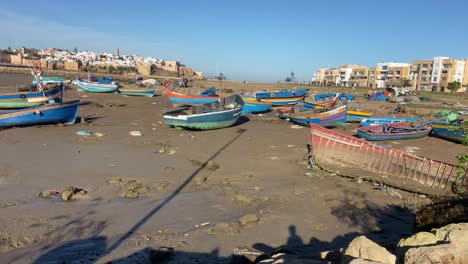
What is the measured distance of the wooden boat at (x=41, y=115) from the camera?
16.2 m

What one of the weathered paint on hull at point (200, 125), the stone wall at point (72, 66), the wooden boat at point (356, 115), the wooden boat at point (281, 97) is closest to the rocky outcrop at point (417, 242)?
the weathered paint on hull at point (200, 125)

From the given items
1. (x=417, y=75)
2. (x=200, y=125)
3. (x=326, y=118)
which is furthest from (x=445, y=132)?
(x=417, y=75)

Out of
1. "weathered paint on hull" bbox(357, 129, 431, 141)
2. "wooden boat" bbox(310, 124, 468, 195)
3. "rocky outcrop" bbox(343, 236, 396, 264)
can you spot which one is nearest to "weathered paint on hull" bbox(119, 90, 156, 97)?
"weathered paint on hull" bbox(357, 129, 431, 141)

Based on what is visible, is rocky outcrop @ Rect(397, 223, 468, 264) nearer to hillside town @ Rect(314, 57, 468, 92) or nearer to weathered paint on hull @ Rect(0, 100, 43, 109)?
weathered paint on hull @ Rect(0, 100, 43, 109)

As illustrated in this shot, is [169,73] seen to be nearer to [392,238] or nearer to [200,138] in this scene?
[200,138]

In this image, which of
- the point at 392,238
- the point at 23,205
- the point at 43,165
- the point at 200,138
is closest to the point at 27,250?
the point at 23,205

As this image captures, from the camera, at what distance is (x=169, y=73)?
323 ft

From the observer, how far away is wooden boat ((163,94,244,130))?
57.9ft

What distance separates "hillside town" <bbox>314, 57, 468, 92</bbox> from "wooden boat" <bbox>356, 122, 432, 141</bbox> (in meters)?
71.5

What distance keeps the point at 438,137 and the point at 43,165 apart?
59.2 ft

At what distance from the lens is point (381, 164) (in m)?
11.8

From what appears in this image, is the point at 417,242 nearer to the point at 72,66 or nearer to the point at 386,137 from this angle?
the point at 386,137

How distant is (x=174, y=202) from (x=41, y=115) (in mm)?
11545

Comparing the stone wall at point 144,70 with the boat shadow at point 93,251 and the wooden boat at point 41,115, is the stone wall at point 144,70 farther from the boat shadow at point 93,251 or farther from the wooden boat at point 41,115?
the boat shadow at point 93,251
